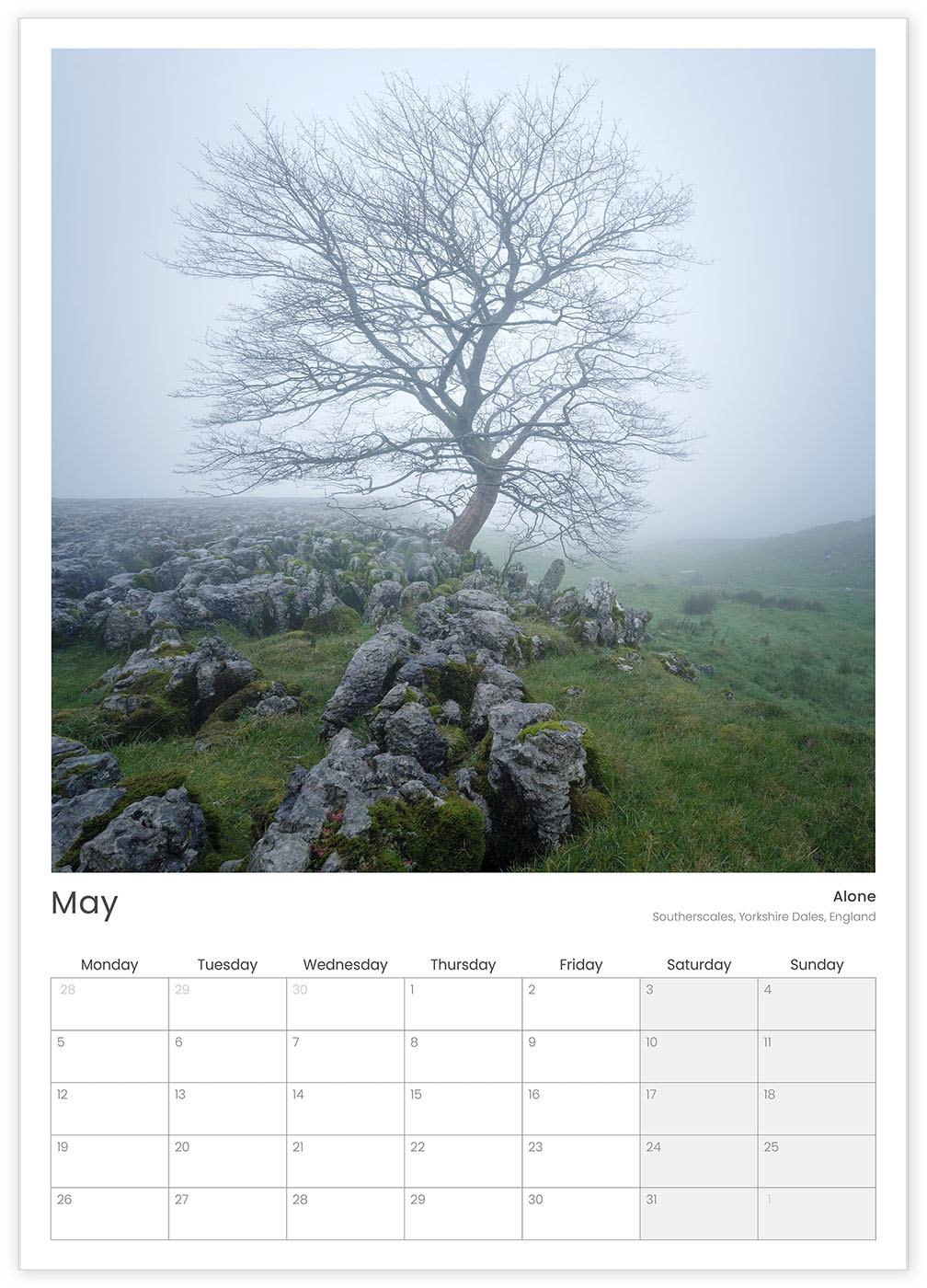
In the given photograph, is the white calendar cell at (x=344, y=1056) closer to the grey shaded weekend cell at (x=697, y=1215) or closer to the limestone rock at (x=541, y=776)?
the limestone rock at (x=541, y=776)

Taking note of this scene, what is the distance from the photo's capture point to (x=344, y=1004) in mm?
2713

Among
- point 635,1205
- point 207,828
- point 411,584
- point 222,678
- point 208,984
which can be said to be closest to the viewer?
point 635,1205

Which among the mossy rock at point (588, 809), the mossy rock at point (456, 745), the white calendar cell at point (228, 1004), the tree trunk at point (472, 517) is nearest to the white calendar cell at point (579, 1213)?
the white calendar cell at point (228, 1004)

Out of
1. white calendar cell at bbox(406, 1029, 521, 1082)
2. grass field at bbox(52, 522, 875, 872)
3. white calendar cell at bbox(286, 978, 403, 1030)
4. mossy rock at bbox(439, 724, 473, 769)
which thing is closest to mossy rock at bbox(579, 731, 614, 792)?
grass field at bbox(52, 522, 875, 872)

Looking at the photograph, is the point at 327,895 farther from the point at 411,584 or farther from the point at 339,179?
the point at 339,179

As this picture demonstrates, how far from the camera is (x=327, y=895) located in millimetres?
2816

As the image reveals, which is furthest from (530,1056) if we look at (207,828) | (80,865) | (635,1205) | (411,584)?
(411,584)

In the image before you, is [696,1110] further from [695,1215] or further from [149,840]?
[149,840]

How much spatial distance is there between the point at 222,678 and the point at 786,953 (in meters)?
4.70

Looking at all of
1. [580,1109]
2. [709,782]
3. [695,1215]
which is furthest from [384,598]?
[695,1215]

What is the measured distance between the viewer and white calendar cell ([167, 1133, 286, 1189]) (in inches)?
101

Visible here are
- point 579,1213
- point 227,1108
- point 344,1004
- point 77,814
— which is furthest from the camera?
point 77,814

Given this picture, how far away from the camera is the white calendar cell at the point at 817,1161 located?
2.60 m

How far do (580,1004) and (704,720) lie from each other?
8.11 ft
